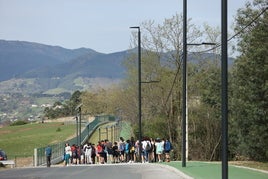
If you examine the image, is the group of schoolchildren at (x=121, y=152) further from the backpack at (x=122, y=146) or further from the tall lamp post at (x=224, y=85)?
the tall lamp post at (x=224, y=85)

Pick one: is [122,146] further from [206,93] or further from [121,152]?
[206,93]

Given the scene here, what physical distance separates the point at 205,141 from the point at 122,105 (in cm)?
1960

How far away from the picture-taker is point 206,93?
49250 mm

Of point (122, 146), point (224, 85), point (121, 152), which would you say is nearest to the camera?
point (224, 85)

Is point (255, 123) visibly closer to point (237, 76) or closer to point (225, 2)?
point (237, 76)

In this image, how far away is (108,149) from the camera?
39312 millimetres

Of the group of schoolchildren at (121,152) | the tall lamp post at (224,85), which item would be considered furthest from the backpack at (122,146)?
the tall lamp post at (224,85)

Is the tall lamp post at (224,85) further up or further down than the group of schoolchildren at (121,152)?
further up

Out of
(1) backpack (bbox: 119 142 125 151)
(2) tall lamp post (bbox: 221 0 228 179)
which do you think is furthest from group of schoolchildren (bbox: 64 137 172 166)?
(2) tall lamp post (bbox: 221 0 228 179)

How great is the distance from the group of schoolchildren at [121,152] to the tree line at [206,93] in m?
5.06

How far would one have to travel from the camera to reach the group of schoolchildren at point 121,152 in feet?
124

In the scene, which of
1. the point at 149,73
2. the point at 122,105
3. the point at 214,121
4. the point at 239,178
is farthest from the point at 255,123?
the point at 122,105

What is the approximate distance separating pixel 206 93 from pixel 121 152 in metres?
12.4

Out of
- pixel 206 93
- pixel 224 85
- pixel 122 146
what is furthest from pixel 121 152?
pixel 224 85
